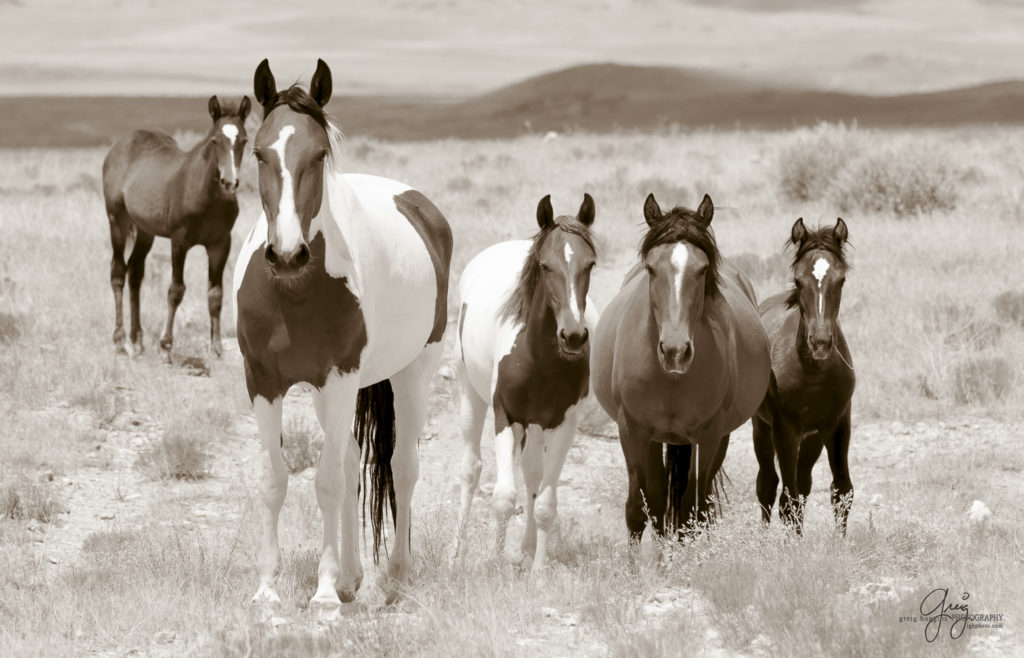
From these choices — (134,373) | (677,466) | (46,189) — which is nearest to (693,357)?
(677,466)

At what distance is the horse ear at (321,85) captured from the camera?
18.1 ft

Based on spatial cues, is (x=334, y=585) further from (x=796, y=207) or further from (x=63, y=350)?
(x=796, y=207)

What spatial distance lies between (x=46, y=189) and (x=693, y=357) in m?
20.5

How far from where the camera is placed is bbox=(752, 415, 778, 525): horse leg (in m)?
7.37

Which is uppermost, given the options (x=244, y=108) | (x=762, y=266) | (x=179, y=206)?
(x=244, y=108)

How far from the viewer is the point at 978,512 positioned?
24.3ft

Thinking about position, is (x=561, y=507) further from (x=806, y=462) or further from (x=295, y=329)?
(x=295, y=329)

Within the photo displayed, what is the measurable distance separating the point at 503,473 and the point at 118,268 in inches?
277

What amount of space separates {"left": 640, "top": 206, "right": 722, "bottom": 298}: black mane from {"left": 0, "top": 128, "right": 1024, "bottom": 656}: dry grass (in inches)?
53.5

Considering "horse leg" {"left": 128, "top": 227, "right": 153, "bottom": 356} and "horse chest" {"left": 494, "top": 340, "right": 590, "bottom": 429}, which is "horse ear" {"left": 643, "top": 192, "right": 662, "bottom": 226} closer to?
"horse chest" {"left": 494, "top": 340, "right": 590, "bottom": 429}

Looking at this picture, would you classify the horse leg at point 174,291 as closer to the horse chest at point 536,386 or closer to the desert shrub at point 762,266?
the horse chest at point 536,386

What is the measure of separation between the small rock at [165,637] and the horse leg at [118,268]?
267 inches

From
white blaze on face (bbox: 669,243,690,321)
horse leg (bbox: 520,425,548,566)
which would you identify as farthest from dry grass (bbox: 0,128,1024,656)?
white blaze on face (bbox: 669,243,690,321)

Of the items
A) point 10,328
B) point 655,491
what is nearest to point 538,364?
point 655,491
